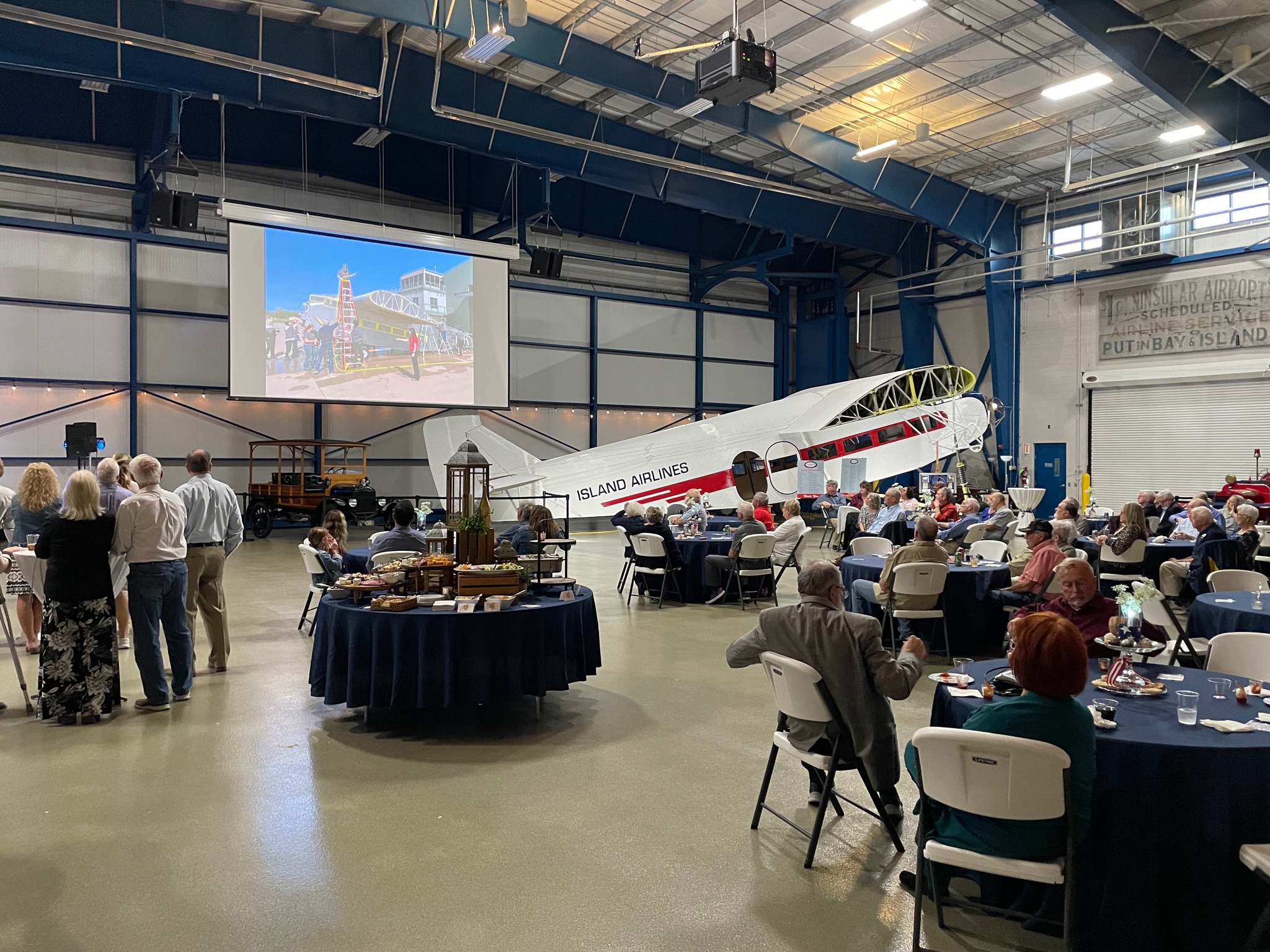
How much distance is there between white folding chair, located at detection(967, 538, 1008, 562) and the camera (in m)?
7.23

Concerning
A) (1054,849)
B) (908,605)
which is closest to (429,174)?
(908,605)

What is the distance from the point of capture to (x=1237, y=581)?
555cm

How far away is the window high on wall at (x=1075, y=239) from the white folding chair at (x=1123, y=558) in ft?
36.9

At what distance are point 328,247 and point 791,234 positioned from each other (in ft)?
31.0

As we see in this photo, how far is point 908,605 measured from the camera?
613 centimetres

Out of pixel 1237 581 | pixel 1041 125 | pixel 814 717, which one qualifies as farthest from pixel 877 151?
pixel 814 717

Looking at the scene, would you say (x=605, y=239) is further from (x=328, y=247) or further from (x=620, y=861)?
(x=620, y=861)

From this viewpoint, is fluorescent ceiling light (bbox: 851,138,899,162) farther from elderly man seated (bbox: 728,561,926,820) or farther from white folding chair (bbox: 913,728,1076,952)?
white folding chair (bbox: 913,728,1076,952)

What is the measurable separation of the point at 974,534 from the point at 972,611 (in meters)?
3.47

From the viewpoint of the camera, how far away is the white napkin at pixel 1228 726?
258 centimetres

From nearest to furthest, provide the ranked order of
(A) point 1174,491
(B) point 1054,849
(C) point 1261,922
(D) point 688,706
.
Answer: (C) point 1261,922, (B) point 1054,849, (D) point 688,706, (A) point 1174,491

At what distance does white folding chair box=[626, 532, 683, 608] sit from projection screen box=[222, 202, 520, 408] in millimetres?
7895

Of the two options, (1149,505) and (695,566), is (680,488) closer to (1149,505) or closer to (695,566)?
(695,566)

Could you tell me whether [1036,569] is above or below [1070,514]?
below
